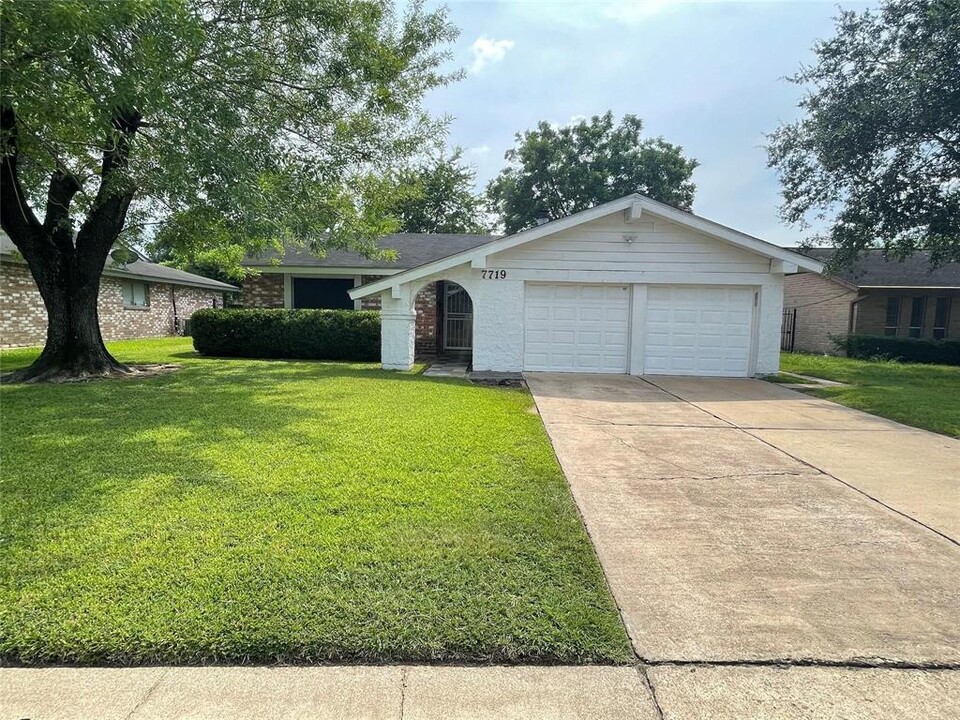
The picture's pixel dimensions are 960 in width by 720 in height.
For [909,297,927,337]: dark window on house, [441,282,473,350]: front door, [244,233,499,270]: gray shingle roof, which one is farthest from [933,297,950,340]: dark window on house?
[441,282,473,350]: front door

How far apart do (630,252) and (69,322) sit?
38.2 feet

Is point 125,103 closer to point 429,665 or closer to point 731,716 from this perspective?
point 429,665

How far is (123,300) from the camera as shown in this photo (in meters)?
20.1

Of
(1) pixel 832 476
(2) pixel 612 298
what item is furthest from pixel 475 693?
(2) pixel 612 298

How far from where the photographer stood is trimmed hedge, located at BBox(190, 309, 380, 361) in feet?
47.2

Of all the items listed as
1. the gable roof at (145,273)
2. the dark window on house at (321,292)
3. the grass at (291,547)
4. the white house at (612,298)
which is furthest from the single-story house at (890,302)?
the gable roof at (145,273)

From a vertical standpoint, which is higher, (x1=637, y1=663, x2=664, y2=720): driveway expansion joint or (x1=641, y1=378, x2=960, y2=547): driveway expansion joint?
(x1=641, y1=378, x2=960, y2=547): driveway expansion joint

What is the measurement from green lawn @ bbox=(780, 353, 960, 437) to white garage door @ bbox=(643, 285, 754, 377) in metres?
2.03

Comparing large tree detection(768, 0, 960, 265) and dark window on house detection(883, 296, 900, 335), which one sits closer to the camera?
large tree detection(768, 0, 960, 265)

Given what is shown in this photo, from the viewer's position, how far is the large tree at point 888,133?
13883mm

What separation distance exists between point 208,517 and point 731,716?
10.3 ft

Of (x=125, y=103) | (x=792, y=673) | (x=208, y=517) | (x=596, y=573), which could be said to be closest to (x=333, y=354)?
(x=125, y=103)

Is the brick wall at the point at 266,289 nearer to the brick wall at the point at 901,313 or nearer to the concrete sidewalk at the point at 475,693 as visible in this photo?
the concrete sidewalk at the point at 475,693

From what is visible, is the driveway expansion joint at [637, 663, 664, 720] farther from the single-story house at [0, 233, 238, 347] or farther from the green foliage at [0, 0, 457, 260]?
the single-story house at [0, 233, 238, 347]
